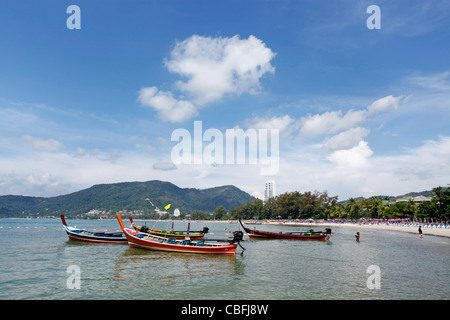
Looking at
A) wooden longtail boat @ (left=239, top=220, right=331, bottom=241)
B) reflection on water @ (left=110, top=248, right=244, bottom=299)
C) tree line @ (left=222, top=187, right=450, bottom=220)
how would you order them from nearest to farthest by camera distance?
reflection on water @ (left=110, top=248, right=244, bottom=299) < wooden longtail boat @ (left=239, top=220, right=331, bottom=241) < tree line @ (left=222, top=187, right=450, bottom=220)

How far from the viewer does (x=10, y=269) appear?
22312 millimetres


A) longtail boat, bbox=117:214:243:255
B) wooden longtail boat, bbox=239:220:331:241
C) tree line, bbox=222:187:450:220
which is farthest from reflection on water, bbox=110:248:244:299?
tree line, bbox=222:187:450:220

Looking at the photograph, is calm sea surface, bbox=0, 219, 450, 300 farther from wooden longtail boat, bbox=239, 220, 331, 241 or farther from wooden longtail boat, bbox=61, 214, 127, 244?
wooden longtail boat, bbox=239, 220, 331, 241

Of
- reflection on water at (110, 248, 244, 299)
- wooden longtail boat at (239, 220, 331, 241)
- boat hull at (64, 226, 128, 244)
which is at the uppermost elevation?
reflection on water at (110, 248, 244, 299)

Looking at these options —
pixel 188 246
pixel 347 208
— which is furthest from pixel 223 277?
pixel 347 208

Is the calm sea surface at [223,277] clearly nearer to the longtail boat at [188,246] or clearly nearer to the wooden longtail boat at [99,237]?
the longtail boat at [188,246]

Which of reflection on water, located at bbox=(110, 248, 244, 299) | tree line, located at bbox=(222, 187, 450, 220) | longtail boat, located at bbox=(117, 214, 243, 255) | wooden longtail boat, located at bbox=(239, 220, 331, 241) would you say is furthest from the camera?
tree line, located at bbox=(222, 187, 450, 220)

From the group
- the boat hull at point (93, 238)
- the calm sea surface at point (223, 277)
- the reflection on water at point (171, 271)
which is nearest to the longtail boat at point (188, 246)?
the reflection on water at point (171, 271)

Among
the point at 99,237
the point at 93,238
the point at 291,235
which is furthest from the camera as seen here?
Result: the point at 291,235

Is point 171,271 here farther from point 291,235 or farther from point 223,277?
point 291,235
